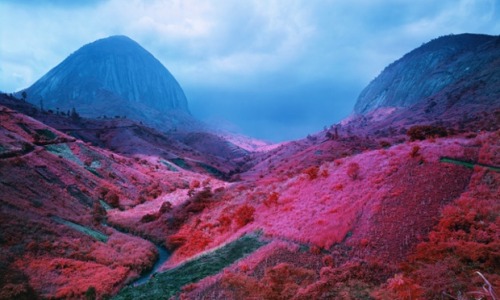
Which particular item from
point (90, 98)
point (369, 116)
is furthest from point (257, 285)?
point (90, 98)

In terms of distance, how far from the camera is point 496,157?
1941 centimetres

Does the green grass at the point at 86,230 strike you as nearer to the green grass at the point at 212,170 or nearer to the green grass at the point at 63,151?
the green grass at the point at 63,151

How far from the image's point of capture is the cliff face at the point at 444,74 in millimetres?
92688

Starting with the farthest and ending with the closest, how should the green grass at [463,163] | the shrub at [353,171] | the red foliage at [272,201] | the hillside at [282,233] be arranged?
1. the red foliage at [272,201]
2. the shrub at [353,171]
3. the green grass at [463,163]
4. the hillside at [282,233]

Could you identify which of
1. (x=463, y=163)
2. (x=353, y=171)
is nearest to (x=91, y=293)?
(x=353, y=171)

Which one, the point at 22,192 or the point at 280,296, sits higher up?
the point at 22,192

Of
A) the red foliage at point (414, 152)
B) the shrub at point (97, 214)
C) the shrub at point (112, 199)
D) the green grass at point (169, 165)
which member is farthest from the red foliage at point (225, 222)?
the green grass at point (169, 165)

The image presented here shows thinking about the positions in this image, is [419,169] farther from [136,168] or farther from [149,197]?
[136,168]

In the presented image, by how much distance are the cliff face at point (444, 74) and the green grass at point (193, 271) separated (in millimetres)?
88243

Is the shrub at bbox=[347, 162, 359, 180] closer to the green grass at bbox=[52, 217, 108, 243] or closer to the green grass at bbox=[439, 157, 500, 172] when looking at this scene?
the green grass at bbox=[439, 157, 500, 172]

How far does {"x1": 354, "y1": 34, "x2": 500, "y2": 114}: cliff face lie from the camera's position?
9269 cm

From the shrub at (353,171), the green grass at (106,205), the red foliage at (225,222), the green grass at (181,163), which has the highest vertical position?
the green grass at (181,163)

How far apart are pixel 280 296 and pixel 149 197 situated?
40563 millimetres

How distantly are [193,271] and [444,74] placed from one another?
144 meters
